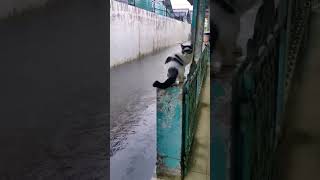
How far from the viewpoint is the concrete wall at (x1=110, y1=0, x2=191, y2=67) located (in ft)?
24.7

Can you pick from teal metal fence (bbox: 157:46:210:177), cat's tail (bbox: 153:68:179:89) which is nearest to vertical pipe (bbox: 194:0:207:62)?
cat's tail (bbox: 153:68:179:89)

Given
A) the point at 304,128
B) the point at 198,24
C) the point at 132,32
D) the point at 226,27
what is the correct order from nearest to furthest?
the point at 226,27 → the point at 304,128 → the point at 198,24 → the point at 132,32

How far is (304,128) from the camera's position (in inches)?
75.0

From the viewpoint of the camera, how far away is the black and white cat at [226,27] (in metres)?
0.51

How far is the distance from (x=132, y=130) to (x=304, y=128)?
1700 mm

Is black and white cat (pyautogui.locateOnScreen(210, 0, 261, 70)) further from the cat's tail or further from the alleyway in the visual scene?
the cat's tail

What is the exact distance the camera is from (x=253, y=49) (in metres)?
0.61

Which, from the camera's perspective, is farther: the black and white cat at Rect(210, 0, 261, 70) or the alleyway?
the alleyway
